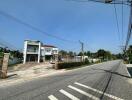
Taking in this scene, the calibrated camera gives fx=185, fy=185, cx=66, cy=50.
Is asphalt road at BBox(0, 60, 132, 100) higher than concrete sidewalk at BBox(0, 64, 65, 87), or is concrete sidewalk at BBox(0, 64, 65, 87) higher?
concrete sidewalk at BBox(0, 64, 65, 87)

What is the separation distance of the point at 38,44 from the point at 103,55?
83.5 metres

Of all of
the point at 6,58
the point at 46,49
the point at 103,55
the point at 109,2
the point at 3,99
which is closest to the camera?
the point at 3,99

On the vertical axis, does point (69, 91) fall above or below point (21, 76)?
below

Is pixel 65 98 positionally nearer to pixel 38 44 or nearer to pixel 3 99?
pixel 3 99

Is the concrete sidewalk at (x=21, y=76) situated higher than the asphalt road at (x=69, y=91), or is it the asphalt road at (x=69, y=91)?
the concrete sidewalk at (x=21, y=76)

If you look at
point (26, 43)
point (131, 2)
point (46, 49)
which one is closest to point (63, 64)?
point (131, 2)

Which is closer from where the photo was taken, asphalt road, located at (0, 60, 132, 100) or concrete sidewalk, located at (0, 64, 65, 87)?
asphalt road, located at (0, 60, 132, 100)

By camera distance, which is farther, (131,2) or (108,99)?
(131,2)

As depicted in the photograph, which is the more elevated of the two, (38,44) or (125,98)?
(38,44)

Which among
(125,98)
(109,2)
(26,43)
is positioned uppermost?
(26,43)

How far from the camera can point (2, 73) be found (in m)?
18.2

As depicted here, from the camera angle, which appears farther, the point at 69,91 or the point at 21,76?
A: the point at 21,76

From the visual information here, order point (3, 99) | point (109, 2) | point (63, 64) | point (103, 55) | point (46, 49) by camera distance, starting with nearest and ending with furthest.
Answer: point (3, 99)
point (109, 2)
point (63, 64)
point (46, 49)
point (103, 55)

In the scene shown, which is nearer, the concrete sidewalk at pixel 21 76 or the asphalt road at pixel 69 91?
the asphalt road at pixel 69 91
